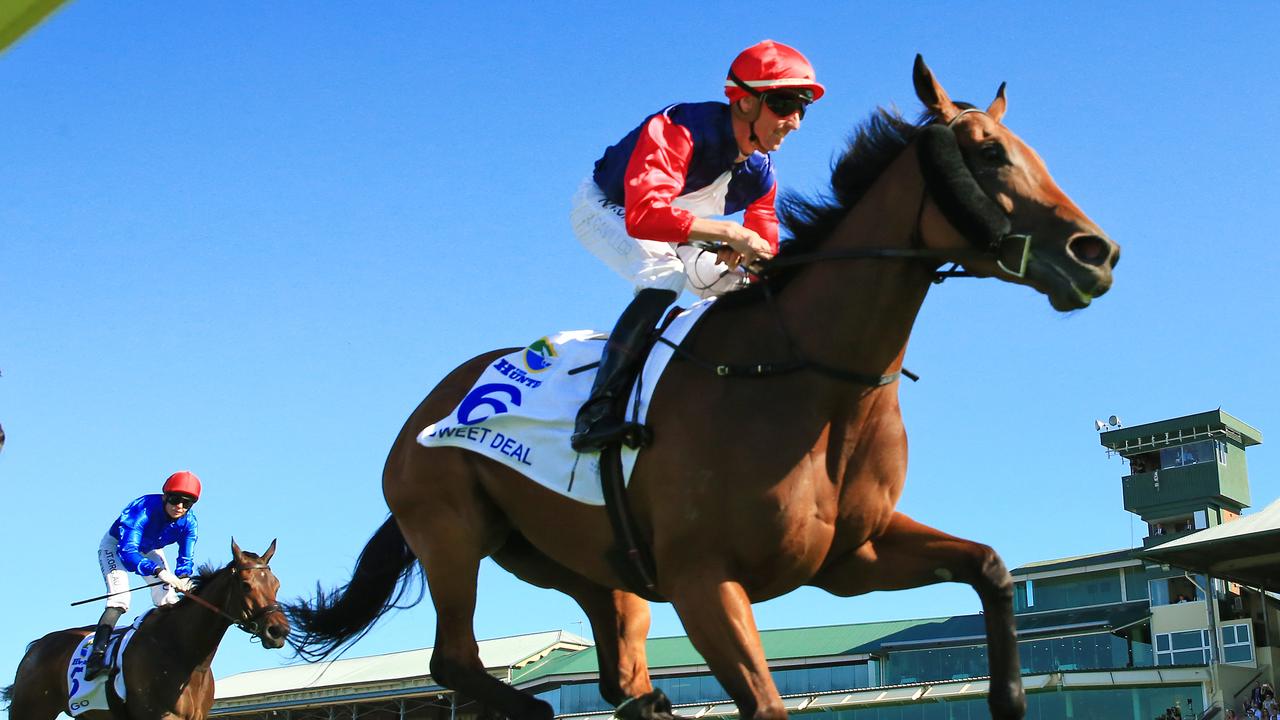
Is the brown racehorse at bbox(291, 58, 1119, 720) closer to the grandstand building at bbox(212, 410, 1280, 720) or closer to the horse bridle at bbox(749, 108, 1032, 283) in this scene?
the horse bridle at bbox(749, 108, 1032, 283)

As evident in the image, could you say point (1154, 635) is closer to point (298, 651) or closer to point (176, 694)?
point (176, 694)

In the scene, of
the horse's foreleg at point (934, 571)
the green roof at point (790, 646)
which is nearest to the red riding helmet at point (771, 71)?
the horse's foreleg at point (934, 571)

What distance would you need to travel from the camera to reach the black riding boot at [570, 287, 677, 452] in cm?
510

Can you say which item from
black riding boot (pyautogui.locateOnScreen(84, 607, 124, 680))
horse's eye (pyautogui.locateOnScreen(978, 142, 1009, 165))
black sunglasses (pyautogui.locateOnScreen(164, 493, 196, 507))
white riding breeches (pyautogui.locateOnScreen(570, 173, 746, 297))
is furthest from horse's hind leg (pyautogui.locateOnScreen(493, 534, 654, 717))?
black riding boot (pyautogui.locateOnScreen(84, 607, 124, 680))

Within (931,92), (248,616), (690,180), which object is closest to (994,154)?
(931,92)

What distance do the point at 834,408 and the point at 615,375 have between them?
2.93 feet

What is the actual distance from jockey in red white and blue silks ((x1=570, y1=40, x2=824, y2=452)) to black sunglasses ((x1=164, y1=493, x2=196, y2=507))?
21.2 feet

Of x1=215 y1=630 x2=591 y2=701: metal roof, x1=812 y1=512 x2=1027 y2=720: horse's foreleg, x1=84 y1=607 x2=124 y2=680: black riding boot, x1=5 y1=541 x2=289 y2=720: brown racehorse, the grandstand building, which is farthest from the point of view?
x1=215 y1=630 x2=591 y2=701: metal roof

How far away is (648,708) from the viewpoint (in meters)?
5.33

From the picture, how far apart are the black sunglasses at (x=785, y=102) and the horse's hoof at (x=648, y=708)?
7.56ft

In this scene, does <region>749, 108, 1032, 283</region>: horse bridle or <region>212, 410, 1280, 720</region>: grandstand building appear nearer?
<region>749, 108, 1032, 283</region>: horse bridle

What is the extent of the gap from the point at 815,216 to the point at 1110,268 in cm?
120

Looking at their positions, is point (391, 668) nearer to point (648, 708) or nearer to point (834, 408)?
point (648, 708)

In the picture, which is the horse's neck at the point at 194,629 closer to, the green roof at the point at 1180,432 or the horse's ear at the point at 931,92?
the horse's ear at the point at 931,92
